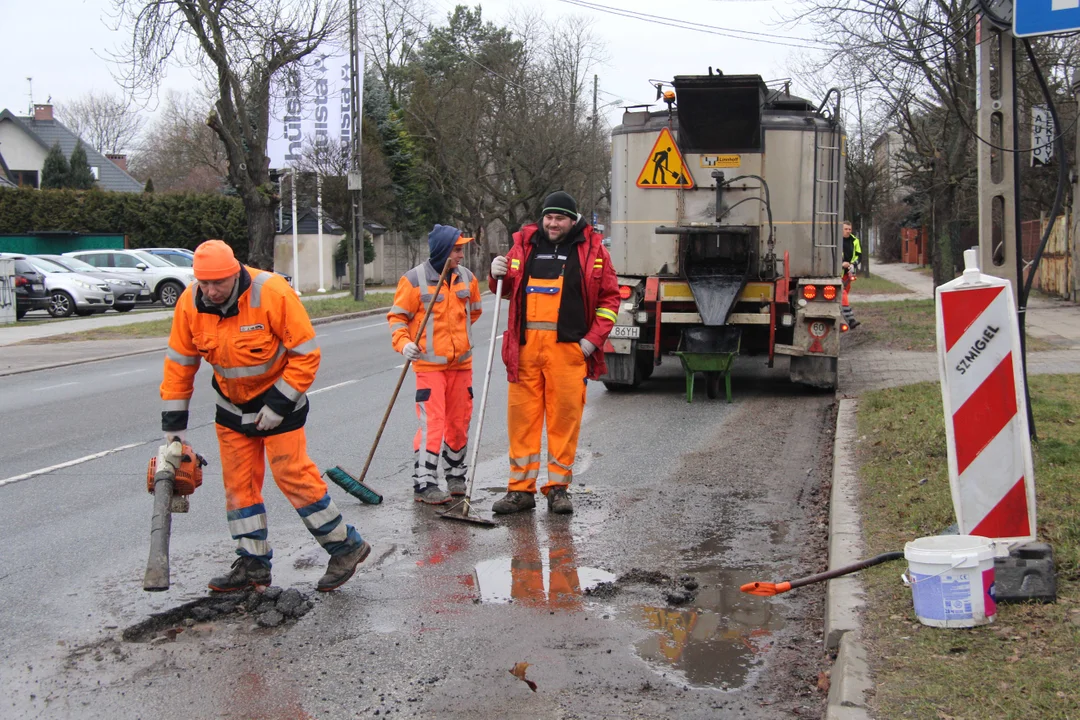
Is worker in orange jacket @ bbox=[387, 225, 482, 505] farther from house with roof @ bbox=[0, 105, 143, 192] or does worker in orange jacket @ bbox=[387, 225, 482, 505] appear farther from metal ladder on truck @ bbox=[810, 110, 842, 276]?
house with roof @ bbox=[0, 105, 143, 192]

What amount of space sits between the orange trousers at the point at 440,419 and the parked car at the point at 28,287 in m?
21.0

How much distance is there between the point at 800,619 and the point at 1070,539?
1.38 metres

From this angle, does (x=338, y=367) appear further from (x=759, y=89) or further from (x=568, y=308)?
(x=568, y=308)

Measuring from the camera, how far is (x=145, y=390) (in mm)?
14117

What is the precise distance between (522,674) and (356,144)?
25999 millimetres

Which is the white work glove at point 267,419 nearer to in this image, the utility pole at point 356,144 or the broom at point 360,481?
the broom at point 360,481

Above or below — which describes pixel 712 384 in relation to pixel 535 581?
above

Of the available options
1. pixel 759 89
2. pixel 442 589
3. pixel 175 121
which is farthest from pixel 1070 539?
pixel 175 121

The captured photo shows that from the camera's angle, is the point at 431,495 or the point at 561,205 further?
the point at 431,495

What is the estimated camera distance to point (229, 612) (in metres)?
5.32

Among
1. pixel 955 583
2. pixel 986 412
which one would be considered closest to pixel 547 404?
pixel 986 412

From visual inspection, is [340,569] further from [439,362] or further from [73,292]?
[73,292]

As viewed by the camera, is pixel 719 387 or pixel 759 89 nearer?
pixel 759 89

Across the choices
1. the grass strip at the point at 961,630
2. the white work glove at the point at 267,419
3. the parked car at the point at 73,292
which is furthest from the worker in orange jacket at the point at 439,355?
the parked car at the point at 73,292
